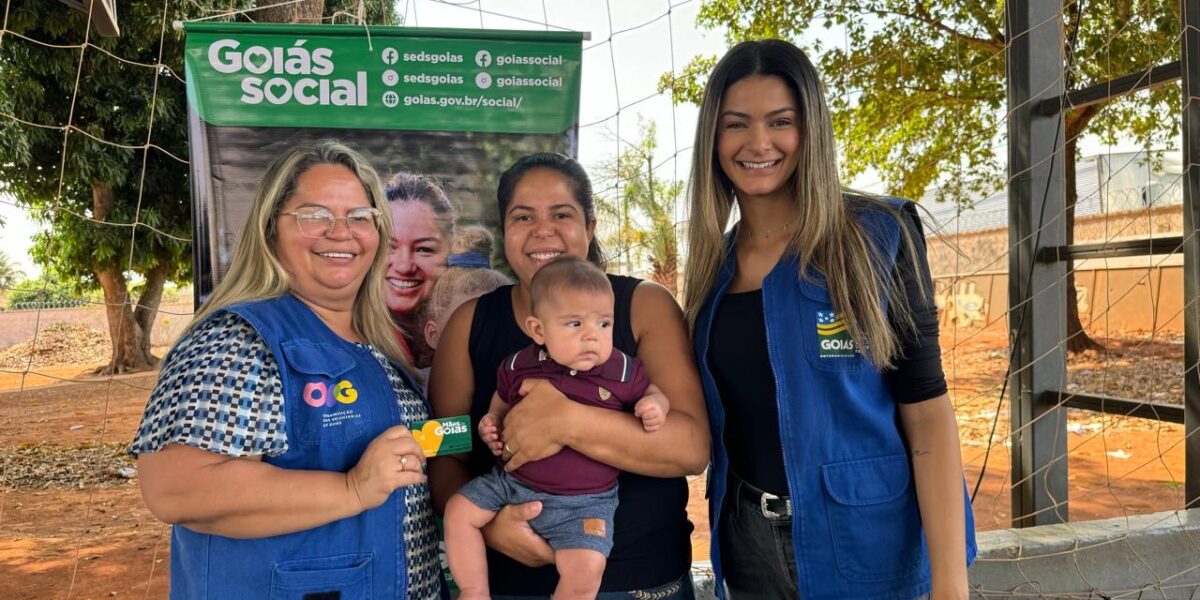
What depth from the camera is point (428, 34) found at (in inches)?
91.0

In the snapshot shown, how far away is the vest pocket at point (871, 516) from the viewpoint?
1645 mm

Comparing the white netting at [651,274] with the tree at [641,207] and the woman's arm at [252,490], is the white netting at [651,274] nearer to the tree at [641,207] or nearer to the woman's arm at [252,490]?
the tree at [641,207]

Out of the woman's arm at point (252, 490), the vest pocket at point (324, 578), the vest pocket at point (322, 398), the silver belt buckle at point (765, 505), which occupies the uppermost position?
the vest pocket at point (322, 398)

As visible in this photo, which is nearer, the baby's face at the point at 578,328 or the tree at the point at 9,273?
the baby's face at the point at 578,328

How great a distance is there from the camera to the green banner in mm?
2189

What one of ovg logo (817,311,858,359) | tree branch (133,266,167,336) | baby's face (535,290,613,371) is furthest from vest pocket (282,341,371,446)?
tree branch (133,266,167,336)

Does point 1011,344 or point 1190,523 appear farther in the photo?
point 1011,344

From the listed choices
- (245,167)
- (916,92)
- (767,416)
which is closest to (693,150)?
(767,416)

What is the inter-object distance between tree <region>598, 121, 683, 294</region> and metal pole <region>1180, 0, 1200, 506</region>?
5.66 feet

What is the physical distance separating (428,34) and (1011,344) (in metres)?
2.45

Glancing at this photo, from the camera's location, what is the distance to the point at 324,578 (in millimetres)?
1428

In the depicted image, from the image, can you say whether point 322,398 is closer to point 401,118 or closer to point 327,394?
point 327,394

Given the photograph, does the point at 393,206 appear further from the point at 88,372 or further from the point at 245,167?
the point at 88,372

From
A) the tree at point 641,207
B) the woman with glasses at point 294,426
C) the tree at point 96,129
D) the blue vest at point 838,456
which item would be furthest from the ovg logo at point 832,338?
the tree at point 96,129
